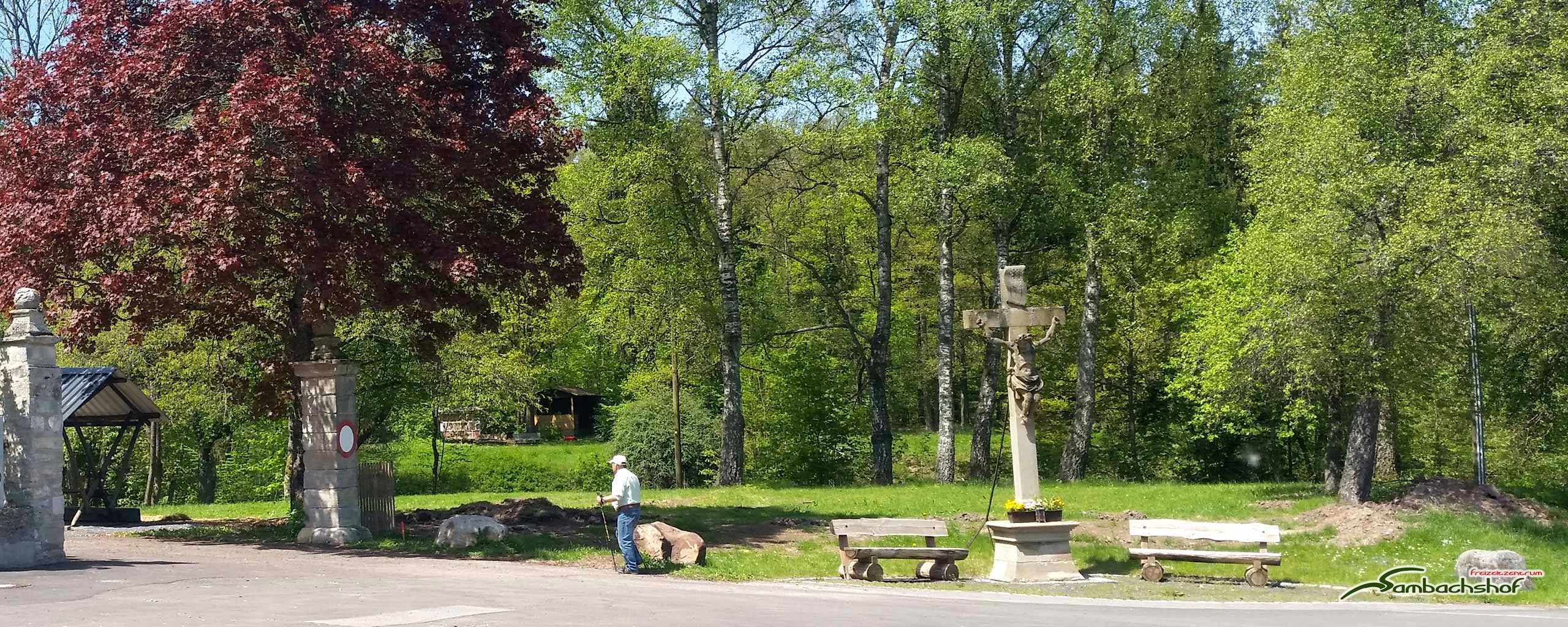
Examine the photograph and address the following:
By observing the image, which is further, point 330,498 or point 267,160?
point 330,498

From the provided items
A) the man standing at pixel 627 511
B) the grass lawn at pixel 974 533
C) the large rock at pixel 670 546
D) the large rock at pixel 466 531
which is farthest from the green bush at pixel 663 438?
the man standing at pixel 627 511

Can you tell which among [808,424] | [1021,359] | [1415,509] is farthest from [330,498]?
[808,424]

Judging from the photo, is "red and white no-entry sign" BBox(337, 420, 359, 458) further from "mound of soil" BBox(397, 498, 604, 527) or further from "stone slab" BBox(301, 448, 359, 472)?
"mound of soil" BBox(397, 498, 604, 527)

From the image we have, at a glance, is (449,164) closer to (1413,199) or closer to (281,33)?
(281,33)

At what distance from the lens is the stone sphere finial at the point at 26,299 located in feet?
51.1

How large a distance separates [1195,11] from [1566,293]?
16326 mm

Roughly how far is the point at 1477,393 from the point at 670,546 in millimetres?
16690

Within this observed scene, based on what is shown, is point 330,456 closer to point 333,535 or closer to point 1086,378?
point 333,535


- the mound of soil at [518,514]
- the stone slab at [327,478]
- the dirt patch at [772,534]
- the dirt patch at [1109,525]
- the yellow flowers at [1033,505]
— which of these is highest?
the stone slab at [327,478]

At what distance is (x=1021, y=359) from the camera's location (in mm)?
16703

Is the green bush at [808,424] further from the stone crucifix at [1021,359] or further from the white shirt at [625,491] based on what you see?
the white shirt at [625,491]

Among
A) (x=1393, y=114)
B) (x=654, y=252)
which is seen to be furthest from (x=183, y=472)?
(x=1393, y=114)

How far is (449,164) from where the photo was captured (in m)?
18.8

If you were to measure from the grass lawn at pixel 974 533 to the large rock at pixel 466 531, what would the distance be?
8.4 inches
